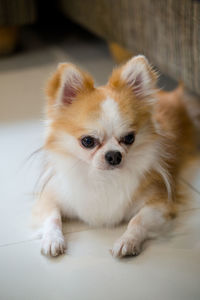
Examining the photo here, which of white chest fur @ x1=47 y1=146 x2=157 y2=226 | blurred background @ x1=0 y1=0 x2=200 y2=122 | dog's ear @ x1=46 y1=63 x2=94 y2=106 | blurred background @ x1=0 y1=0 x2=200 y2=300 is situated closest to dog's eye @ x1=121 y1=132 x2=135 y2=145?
white chest fur @ x1=47 y1=146 x2=157 y2=226

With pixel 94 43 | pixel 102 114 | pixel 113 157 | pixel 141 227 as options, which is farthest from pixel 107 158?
pixel 94 43

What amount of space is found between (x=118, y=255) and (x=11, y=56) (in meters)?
2.45

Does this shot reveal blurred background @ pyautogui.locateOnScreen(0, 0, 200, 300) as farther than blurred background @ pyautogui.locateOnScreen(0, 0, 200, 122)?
No

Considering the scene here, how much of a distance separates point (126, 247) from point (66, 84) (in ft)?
1.83

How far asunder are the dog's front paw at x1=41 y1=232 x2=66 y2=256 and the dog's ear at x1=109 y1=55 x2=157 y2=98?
0.54m

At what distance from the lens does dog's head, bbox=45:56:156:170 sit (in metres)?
1.38

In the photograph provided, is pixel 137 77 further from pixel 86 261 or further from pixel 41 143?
pixel 41 143

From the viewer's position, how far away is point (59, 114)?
147 centimetres

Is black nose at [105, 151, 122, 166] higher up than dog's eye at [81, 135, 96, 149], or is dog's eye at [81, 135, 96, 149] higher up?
dog's eye at [81, 135, 96, 149]

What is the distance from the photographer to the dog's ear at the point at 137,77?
57.6 inches

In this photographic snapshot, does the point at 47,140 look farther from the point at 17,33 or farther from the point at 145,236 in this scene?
the point at 17,33

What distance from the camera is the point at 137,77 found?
4.90 ft

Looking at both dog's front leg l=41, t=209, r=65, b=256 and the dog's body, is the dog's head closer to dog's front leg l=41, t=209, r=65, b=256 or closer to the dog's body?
the dog's body

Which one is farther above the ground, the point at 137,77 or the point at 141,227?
the point at 137,77
